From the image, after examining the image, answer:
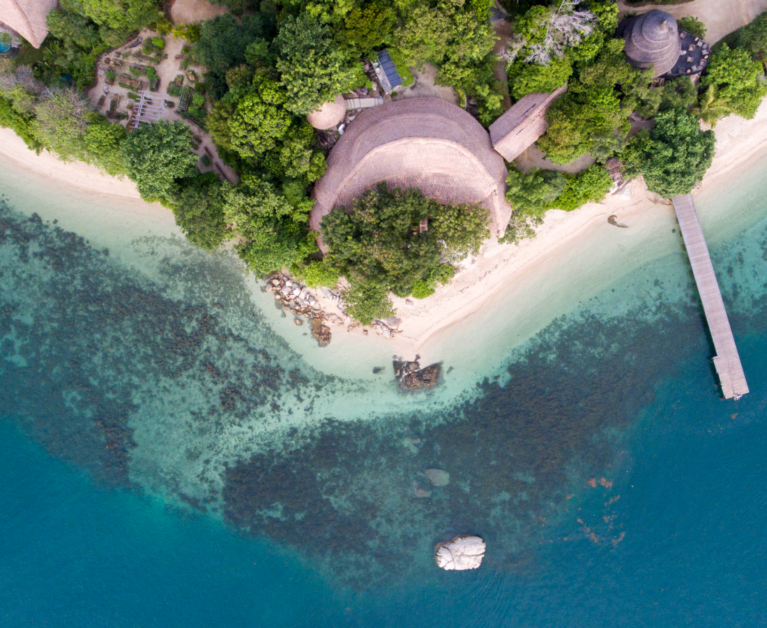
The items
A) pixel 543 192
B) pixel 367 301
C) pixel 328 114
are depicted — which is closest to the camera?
pixel 328 114

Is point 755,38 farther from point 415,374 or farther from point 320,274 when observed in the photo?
point 320,274

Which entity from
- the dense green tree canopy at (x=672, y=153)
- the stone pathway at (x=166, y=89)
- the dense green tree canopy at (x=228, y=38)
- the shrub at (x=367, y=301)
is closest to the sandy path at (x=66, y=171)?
the stone pathway at (x=166, y=89)

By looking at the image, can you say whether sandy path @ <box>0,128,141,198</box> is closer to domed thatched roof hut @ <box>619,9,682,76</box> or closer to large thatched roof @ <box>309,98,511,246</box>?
large thatched roof @ <box>309,98,511,246</box>

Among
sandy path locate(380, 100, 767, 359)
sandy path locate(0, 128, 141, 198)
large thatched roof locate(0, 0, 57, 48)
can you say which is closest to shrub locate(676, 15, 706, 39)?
sandy path locate(380, 100, 767, 359)

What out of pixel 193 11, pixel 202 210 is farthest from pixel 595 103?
pixel 193 11

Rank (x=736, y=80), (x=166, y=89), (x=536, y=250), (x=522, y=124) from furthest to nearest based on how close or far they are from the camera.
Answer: (x=536, y=250) < (x=166, y=89) < (x=736, y=80) < (x=522, y=124)

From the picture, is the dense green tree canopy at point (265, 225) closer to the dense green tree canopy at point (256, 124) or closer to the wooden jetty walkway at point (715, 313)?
the dense green tree canopy at point (256, 124)
